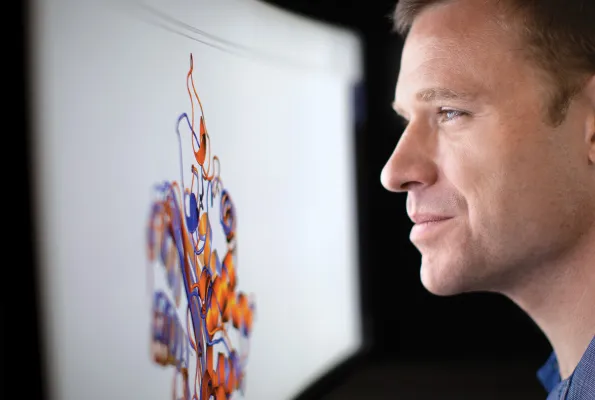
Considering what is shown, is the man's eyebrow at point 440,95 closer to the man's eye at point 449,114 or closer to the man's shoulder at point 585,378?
the man's eye at point 449,114

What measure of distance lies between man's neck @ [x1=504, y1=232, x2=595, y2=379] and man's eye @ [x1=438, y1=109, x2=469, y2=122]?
0.17 meters

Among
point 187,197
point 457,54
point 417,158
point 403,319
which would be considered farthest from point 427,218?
point 403,319

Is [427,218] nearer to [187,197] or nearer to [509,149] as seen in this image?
[509,149]

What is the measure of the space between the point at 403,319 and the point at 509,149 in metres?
0.56

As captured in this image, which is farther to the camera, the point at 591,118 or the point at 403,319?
the point at 403,319

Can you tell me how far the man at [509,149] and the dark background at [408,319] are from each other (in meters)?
0.37

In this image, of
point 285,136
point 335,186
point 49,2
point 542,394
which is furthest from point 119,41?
point 542,394

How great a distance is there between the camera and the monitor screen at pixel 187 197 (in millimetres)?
326

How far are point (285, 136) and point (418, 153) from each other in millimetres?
135

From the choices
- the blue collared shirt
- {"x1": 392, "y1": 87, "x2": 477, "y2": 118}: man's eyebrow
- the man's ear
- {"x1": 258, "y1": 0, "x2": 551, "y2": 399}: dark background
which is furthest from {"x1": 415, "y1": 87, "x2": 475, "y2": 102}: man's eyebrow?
{"x1": 258, "y1": 0, "x2": 551, "y2": 399}: dark background

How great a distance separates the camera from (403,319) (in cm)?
111

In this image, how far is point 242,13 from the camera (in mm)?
564

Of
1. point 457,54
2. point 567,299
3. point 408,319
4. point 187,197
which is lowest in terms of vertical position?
point 408,319

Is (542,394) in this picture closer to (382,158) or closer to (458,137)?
(382,158)
